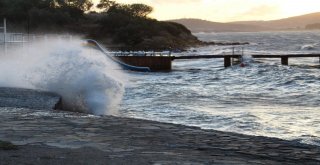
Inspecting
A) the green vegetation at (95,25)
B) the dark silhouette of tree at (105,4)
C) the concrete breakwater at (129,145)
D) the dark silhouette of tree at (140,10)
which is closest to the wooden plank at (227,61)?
the concrete breakwater at (129,145)

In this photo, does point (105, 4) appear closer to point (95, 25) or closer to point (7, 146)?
point (95, 25)

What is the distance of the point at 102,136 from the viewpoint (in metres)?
8.60

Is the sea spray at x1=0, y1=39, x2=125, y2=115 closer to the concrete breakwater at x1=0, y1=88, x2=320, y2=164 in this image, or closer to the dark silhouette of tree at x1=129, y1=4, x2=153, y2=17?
the concrete breakwater at x1=0, y1=88, x2=320, y2=164

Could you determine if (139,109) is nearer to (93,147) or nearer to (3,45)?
(93,147)

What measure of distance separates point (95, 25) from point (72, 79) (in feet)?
326

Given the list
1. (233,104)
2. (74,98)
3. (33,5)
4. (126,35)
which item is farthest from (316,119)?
(33,5)

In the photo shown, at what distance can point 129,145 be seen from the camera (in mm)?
7824

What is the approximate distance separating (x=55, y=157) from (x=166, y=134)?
9.36 ft

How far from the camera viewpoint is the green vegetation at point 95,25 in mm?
102562

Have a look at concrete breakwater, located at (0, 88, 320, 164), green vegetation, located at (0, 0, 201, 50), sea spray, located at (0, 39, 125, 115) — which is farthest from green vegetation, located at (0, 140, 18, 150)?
green vegetation, located at (0, 0, 201, 50)

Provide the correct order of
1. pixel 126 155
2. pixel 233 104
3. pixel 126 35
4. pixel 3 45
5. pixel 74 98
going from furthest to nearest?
pixel 126 35
pixel 3 45
pixel 233 104
pixel 74 98
pixel 126 155

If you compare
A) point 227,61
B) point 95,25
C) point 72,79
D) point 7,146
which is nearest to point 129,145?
Answer: point 7,146

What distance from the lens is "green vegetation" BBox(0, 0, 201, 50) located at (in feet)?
336

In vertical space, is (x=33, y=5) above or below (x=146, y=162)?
above
